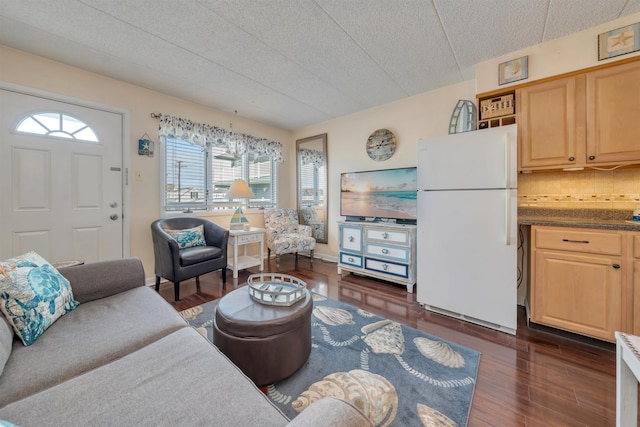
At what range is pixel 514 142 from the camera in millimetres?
1965

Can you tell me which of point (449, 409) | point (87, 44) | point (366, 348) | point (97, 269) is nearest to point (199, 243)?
point (97, 269)

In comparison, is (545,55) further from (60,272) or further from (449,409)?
(60,272)

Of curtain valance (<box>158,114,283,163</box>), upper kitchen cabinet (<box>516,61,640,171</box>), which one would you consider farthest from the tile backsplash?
curtain valance (<box>158,114,283,163</box>)

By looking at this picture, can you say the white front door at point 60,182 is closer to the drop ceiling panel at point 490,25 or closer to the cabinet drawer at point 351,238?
the cabinet drawer at point 351,238

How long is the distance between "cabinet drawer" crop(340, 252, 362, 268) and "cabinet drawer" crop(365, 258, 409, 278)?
11cm

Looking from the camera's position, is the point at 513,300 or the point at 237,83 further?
the point at 237,83

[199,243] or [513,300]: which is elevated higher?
[199,243]

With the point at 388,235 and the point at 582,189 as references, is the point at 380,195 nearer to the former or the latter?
the point at 388,235

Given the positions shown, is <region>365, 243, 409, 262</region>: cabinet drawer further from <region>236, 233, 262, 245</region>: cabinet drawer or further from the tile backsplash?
<region>236, 233, 262, 245</region>: cabinet drawer

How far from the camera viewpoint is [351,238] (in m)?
3.45

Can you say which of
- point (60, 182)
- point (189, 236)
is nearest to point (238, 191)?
point (189, 236)

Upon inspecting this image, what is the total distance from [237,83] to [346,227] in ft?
7.41

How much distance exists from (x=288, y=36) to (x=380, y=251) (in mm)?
2479

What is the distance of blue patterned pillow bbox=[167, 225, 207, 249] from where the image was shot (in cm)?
298
